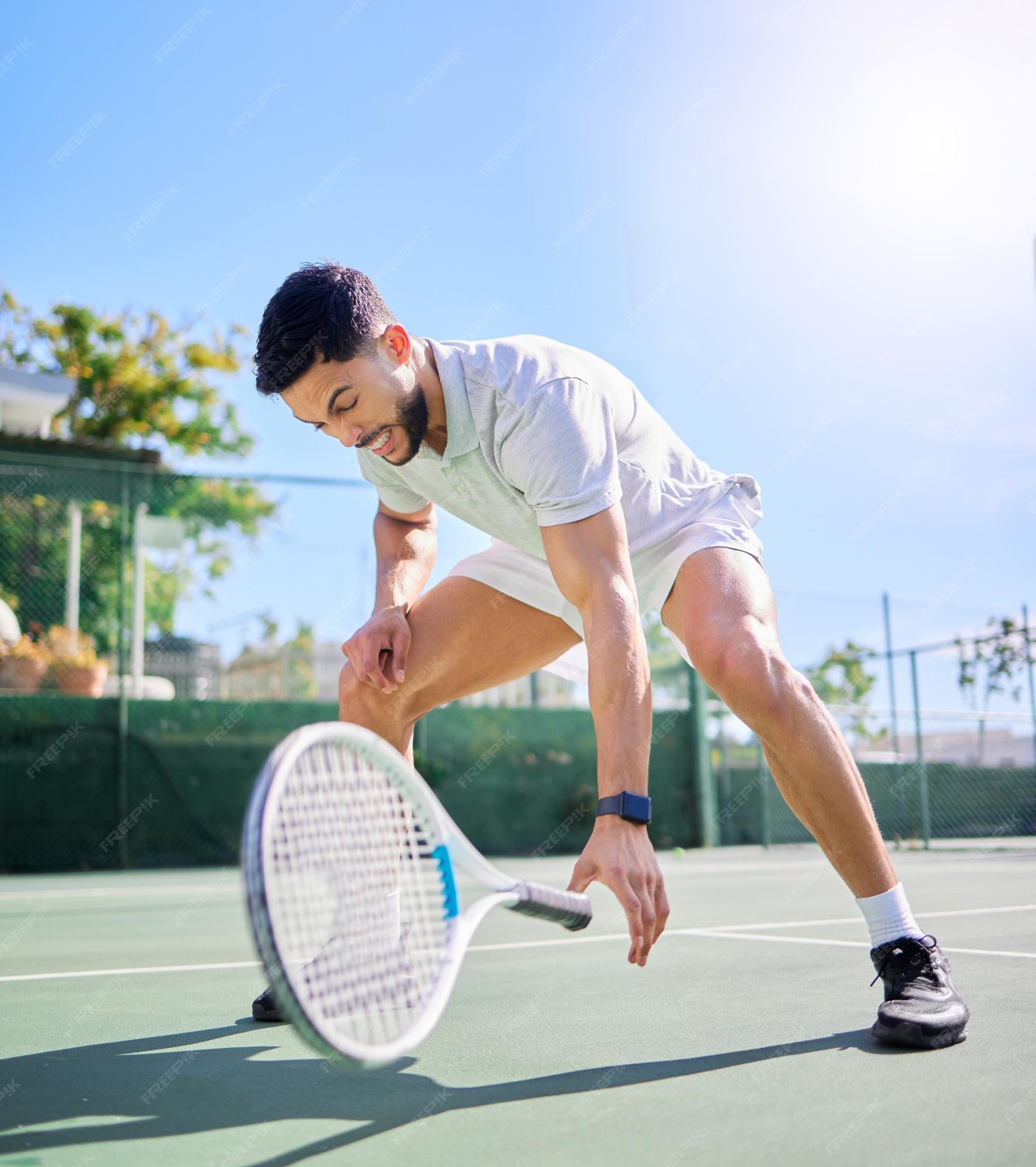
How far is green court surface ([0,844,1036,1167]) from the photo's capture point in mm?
1330

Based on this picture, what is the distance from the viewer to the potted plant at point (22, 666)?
8.39 meters

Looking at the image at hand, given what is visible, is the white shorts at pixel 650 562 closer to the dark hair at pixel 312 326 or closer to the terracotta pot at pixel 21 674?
the dark hair at pixel 312 326

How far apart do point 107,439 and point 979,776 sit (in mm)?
11342

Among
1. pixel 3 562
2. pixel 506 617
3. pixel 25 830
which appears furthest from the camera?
pixel 3 562

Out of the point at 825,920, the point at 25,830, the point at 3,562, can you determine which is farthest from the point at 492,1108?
the point at 3,562

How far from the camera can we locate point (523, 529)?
7.62ft

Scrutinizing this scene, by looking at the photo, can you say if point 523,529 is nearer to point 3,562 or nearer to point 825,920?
point 825,920

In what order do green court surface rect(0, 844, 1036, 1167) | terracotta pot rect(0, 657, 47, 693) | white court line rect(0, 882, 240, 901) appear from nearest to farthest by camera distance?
green court surface rect(0, 844, 1036, 1167), white court line rect(0, 882, 240, 901), terracotta pot rect(0, 657, 47, 693)

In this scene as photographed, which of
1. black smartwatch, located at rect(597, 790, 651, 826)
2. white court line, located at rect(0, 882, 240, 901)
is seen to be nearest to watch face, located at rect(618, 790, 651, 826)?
black smartwatch, located at rect(597, 790, 651, 826)

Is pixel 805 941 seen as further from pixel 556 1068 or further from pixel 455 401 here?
pixel 455 401

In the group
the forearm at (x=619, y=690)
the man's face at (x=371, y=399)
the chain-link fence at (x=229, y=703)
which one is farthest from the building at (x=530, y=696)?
the forearm at (x=619, y=690)

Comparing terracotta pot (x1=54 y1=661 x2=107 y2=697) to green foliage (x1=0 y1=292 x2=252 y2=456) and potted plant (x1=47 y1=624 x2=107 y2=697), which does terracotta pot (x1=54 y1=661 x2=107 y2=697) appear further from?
green foliage (x1=0 y1=292 x2=252 y2=456)

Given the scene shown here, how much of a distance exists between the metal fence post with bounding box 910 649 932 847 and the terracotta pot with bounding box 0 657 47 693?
7.15m

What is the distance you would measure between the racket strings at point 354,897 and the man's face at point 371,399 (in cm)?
76
